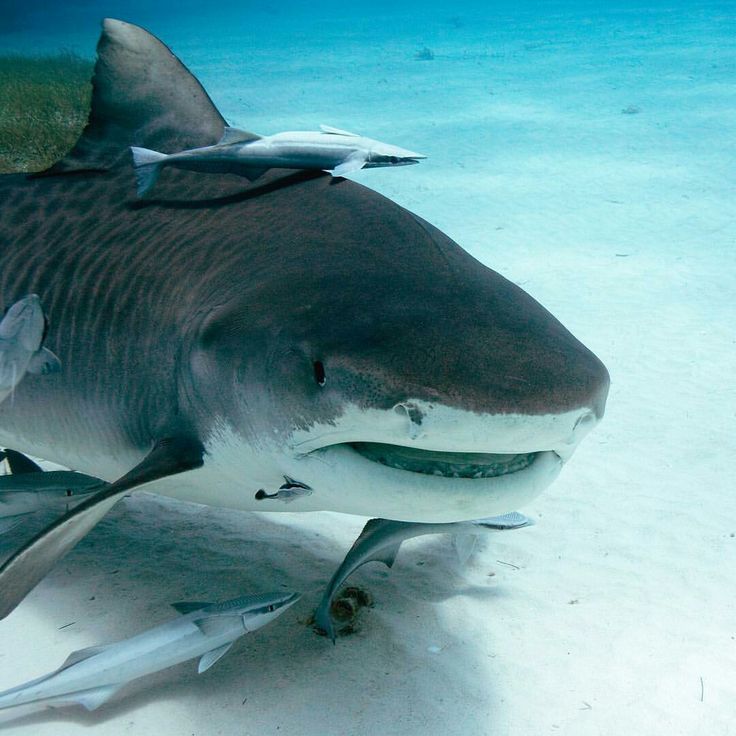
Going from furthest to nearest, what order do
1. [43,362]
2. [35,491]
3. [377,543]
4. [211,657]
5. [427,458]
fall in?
[35,491], [377,543], [43,362], [211,657], [427,458]

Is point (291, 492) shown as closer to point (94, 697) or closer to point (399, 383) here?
point (399, 383)

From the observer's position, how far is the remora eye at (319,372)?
6.50 ft

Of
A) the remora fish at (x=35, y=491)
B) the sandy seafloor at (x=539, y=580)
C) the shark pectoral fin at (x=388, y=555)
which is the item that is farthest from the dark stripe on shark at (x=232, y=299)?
the shark pectoral fin at (x=388, y=555)

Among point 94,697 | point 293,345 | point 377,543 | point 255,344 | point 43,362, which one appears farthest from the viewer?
point 377,543

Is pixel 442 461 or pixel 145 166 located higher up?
pixel 145 166

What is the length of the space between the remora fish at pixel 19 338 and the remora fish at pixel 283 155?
2.63ft

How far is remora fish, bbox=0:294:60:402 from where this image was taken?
2.44 metres

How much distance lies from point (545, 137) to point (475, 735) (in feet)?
46.8

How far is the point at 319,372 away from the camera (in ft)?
6.55

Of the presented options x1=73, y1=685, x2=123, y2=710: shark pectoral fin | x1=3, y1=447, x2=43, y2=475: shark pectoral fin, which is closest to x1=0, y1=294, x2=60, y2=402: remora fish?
x1=73, y1=685, x2=123, y2=710: shark pectoral fin

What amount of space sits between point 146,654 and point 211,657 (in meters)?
0.22

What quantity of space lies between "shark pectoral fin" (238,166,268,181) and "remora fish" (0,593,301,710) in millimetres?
1752

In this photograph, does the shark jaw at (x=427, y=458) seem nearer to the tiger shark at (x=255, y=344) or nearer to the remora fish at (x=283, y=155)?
the tiger shark at (x=255, y=344)

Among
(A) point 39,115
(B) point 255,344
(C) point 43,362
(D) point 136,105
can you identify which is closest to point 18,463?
(C) point 43,362
